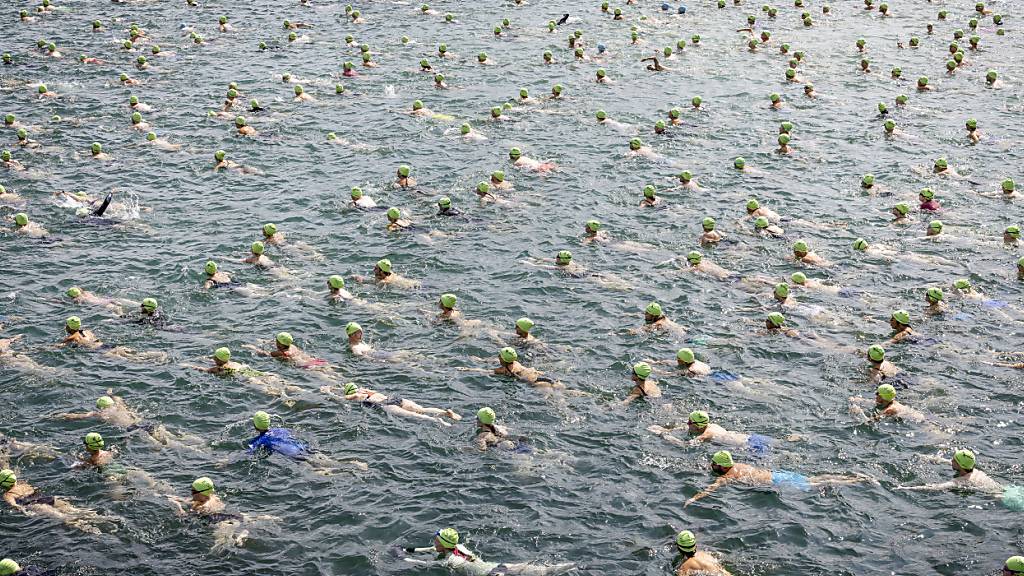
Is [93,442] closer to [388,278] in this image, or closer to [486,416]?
[486,416]

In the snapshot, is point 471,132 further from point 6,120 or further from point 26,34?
point 26,34

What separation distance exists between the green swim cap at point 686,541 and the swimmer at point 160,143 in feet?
78.6

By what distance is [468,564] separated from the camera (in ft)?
50.8

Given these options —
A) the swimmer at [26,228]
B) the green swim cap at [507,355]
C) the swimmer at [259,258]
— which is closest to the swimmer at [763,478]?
the green swim cap at [507,355]

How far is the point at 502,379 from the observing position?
67.2ft

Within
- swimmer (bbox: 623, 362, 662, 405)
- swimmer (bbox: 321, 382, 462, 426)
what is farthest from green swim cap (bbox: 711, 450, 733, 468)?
swimmer (bbox: 321, 382, 462, 426)

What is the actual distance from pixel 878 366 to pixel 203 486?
1366 centimetres

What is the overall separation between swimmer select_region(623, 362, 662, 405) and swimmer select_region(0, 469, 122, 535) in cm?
Result: 1002

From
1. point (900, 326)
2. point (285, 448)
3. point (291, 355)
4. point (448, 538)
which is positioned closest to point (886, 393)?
point (900, 326)

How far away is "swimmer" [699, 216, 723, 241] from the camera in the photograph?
1011 inches

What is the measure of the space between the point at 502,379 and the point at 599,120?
53.1 feet

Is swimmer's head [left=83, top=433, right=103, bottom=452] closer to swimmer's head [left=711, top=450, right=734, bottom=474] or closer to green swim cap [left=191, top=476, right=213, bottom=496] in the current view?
green swim cap [left=191, top=476, right=213, bottom=496]

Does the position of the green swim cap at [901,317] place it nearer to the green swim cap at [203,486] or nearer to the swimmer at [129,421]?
the green swim cap at [203,486]

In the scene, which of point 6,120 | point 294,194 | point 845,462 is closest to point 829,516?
point 845,462
